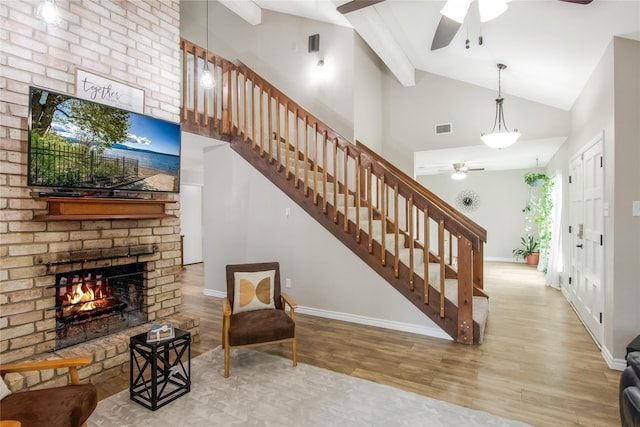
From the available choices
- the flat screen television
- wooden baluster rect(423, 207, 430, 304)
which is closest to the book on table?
the flat screen television

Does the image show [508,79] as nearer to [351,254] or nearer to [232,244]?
[351,254]

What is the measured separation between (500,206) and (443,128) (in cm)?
515

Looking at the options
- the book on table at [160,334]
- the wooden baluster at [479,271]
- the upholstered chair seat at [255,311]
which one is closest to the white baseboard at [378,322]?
the upholstered chair seat at [255,311]

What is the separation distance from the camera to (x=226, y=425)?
2.12 meters

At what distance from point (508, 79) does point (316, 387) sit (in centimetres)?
453

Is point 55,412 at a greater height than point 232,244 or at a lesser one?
lesser

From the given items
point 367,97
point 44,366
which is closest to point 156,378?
point 44,366

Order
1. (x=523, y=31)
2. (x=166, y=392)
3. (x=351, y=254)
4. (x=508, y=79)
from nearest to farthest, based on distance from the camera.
A: (x=166, y=392), (x=523, y=31), (x=351, y=254), (x=508, y=79)

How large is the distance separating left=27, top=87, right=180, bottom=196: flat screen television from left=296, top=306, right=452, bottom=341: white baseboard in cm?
227

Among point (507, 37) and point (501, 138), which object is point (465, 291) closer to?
point (501, 138)

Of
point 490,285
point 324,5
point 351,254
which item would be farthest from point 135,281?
point 490,285

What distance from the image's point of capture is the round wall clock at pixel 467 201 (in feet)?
31.9

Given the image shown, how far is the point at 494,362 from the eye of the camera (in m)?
2.96

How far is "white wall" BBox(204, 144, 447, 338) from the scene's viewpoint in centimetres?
383
